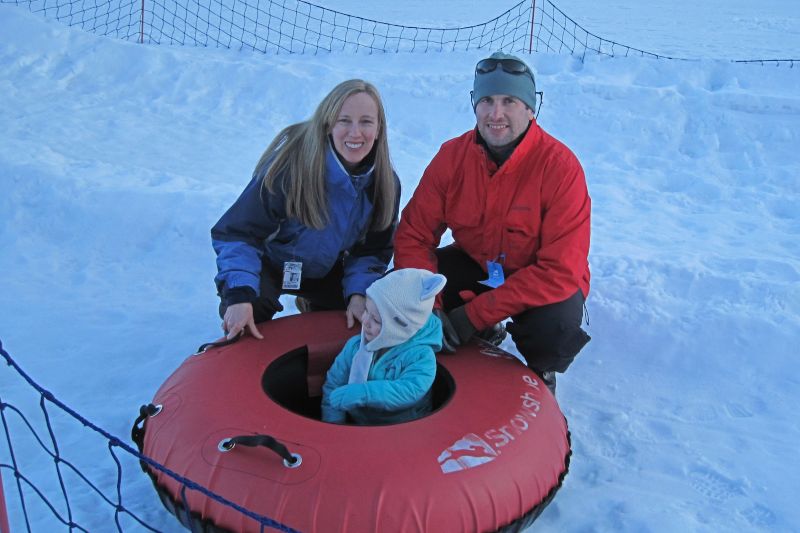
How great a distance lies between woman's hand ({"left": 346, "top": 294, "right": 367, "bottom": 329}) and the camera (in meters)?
2.86

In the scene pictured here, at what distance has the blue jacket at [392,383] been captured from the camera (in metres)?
2.30

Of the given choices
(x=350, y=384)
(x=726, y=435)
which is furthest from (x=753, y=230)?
(x=350, y=384)

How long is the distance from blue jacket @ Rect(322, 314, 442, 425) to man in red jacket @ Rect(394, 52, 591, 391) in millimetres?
325

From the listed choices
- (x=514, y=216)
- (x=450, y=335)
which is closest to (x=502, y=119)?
(x=514, y=216)

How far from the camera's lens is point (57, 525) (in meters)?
2.25

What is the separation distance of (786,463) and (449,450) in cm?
149

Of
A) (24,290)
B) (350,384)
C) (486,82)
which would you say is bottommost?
(24,290)

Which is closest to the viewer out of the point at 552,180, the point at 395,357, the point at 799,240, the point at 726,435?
the point at 395,357

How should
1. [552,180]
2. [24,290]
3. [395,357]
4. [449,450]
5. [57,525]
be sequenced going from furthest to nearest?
[24,290] < [552,180] < [395,357] < [57,525] < [449,450]

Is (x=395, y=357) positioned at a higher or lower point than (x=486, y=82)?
lower

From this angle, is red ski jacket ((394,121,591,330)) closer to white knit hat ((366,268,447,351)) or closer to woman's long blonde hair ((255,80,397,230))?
woman's long blonde hair ((255,80,397,230))

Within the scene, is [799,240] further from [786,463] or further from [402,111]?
[402,111]

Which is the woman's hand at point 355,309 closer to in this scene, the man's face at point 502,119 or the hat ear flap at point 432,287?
the hat ear flap at point 432,287

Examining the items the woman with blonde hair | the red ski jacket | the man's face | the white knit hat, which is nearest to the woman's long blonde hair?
the woman with blonde hair
